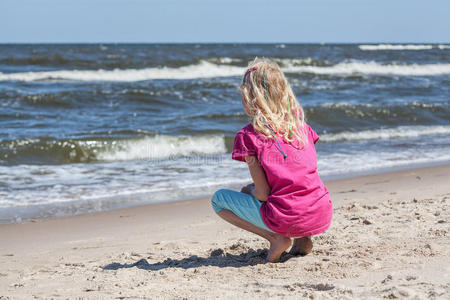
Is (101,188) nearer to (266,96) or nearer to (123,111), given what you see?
(266,96)

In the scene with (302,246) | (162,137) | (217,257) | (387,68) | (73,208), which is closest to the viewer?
(302,246)

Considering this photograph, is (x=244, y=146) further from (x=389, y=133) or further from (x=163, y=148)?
(x=389, y=133)

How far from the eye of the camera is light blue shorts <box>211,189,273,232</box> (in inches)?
117

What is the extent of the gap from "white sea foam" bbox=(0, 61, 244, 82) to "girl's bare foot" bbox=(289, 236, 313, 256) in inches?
655

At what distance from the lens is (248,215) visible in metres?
3.00

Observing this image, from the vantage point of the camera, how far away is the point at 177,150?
8.78 metres

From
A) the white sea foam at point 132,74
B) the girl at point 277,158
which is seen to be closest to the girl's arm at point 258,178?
the girl at point 277,158

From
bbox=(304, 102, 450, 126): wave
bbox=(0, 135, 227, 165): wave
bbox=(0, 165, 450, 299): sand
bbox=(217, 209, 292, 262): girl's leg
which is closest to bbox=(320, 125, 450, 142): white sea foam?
bbox=(304, 102, 450, 126): wave

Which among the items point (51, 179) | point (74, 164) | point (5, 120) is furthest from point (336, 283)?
point (5, 120)

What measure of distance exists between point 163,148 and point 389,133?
457 centimetres

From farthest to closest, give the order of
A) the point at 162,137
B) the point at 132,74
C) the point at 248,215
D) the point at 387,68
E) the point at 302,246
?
1. the point at 387,68
2. the point at 132,74
3. the point at 162,137
4. the point at 302,246
5. the point at 248,215

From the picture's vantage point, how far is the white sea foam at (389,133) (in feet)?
32.8

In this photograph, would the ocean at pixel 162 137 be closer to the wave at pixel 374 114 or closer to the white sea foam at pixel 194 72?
the wave at pixel 374 114

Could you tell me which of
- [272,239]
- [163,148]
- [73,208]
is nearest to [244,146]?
[272,239]
